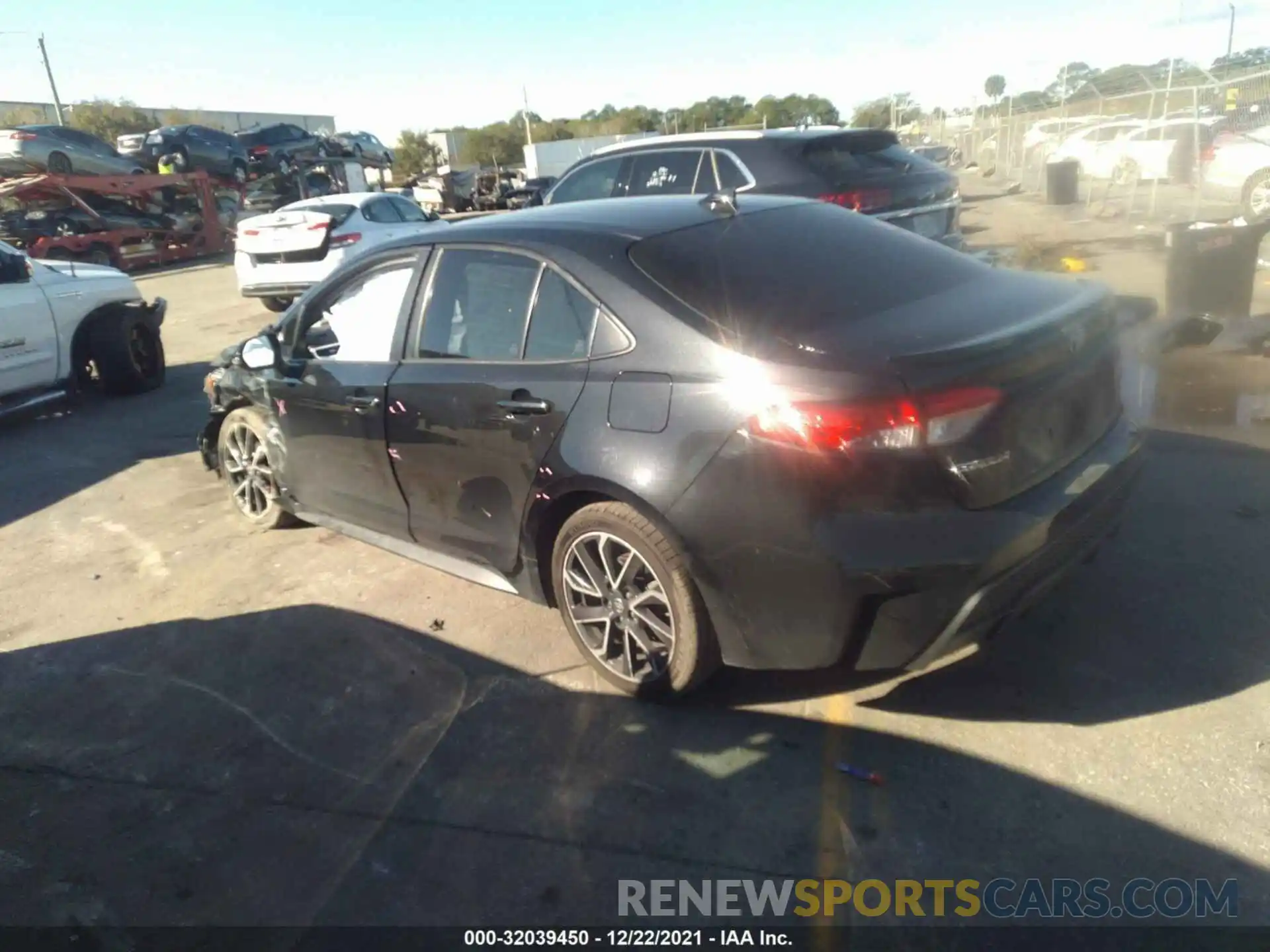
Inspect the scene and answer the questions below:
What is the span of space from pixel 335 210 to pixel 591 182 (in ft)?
18.7

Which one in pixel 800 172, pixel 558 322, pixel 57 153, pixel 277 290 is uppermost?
pixel 57 153

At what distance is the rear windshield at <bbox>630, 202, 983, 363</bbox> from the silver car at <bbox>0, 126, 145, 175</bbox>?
20.5 m

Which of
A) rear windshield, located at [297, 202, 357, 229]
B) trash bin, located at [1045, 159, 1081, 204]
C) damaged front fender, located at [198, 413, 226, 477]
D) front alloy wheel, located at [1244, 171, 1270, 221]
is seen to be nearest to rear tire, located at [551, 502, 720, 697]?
damaged front fender, located at [198, 413, 226, 477]

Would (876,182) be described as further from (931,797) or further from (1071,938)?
(1071,938)

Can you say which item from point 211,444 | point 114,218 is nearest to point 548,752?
point 211,444

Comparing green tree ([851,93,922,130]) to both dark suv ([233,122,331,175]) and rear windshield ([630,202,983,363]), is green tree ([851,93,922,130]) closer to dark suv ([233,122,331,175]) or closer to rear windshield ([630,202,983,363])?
dark suv ([233,122,331,175])

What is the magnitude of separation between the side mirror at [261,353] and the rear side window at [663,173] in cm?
398

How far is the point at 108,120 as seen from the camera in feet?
178

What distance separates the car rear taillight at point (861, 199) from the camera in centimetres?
725

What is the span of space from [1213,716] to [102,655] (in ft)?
14.4

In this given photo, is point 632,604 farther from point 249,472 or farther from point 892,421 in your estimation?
point 249,472

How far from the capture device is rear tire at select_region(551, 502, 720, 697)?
10.4 feet

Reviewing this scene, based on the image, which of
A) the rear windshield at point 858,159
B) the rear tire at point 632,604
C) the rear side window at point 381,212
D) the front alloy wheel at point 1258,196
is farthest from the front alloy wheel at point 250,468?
the front alloy wheel at point 1258,196

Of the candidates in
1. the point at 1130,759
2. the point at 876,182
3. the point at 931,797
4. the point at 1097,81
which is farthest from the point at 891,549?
the point at 1097,81
